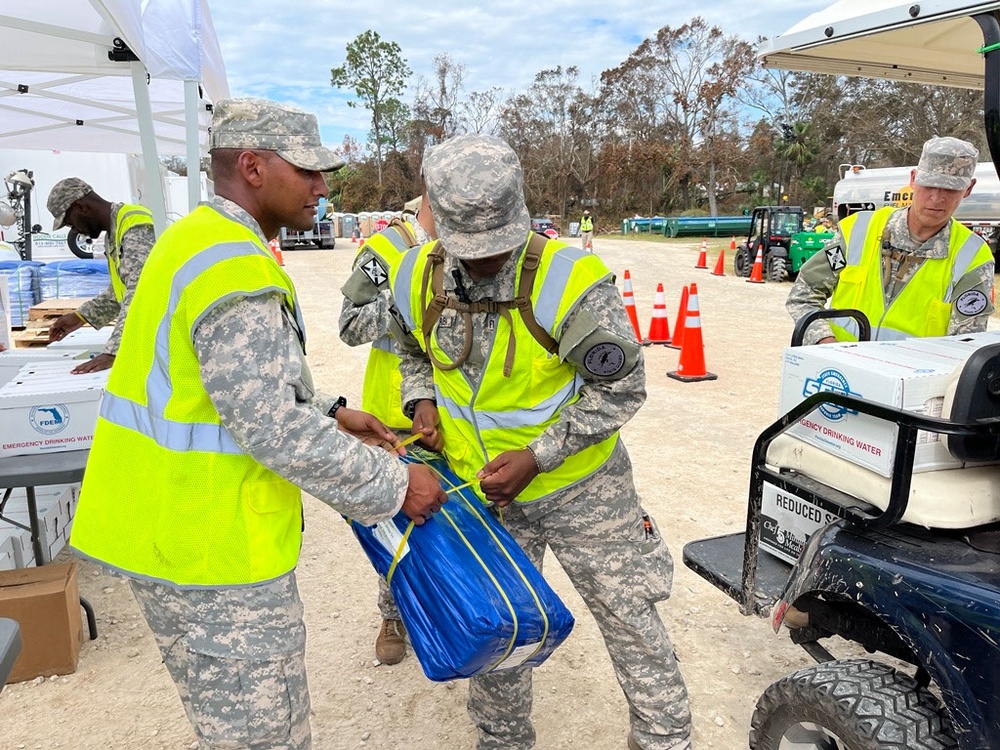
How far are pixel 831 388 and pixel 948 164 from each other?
1687 mm

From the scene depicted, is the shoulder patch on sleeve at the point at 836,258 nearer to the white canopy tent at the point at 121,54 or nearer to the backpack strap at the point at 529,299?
the backpack strap at the point at 529,299

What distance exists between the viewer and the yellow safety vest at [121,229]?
4766mm

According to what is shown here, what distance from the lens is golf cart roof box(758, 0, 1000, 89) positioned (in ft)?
6.25

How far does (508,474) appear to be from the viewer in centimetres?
218

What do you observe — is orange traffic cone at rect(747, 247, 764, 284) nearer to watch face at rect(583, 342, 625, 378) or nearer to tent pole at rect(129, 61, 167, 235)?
tent pole at rect(129, 61, 167, 235)

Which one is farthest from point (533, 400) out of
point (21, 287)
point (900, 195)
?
point (900, 195)

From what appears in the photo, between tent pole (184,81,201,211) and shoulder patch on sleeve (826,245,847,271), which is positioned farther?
tent pole (184,81,201,211)

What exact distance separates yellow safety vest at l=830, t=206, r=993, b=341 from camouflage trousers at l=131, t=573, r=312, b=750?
9.39 ft

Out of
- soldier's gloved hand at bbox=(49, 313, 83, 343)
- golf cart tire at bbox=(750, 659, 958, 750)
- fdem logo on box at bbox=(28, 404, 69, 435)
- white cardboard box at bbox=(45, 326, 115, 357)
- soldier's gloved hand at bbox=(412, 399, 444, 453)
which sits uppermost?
soldier's gloved hand at bbox=(49, 313, 83, 343)

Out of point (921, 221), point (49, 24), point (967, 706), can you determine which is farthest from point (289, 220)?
point (49, 24)

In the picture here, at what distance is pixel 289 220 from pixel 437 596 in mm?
1031

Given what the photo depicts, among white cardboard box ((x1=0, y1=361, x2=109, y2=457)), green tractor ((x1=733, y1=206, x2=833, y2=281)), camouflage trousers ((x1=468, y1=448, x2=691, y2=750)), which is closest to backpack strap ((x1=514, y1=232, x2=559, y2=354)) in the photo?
camouflage trousers ((x1=468, y1=448, x2=691, y2=750))

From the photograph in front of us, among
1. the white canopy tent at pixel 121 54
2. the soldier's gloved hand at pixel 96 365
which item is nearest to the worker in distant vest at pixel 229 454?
the soldier's gloved hand at pixel 96 365

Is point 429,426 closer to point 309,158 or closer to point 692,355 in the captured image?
point 309,158
